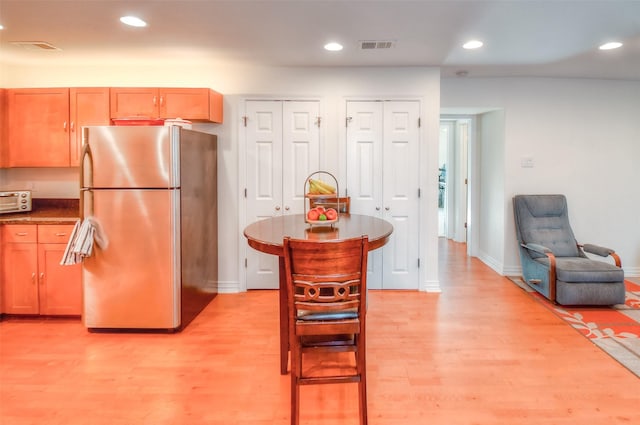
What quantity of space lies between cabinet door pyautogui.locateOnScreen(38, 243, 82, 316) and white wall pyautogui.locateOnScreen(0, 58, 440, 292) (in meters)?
0.88

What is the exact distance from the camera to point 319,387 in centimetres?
257

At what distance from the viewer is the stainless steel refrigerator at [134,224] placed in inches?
129

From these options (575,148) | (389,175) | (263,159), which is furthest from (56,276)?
(575,148)

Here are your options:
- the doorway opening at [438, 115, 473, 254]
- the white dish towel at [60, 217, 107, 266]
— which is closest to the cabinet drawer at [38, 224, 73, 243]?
the white dish towel at [60, 217, 107, 266]

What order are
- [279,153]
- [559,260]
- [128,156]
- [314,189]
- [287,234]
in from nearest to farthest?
1. [287,234]
2. [314,189]
3. [128,156]
4. [559,260]
5. [279,153]

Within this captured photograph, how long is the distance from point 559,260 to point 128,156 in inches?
166

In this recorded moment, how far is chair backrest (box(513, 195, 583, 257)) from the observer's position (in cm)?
464

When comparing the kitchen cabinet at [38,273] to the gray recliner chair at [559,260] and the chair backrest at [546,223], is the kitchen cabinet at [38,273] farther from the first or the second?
the chair backrest at [546,223]

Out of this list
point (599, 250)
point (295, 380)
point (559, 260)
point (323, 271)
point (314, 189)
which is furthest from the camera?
point (599, 250)

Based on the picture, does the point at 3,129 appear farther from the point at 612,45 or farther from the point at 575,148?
the point at 575,148

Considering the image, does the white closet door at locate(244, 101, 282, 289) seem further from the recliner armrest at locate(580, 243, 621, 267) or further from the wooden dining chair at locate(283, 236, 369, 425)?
the recliner armrest at locate(580, 243, 621, 267)

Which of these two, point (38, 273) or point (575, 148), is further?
point (575, 148)

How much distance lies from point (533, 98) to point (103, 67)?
489cm

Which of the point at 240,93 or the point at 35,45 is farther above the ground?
the point at 35,45
